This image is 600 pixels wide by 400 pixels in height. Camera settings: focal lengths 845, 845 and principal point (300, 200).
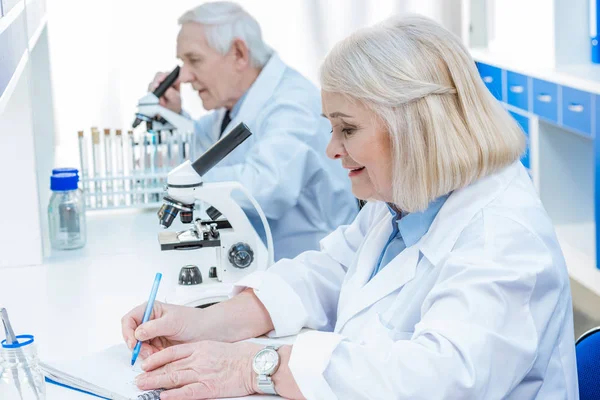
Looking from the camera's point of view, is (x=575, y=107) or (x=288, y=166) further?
(x=575, y=107)

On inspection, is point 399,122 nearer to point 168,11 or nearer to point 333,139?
point 333,139

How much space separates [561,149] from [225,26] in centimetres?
224

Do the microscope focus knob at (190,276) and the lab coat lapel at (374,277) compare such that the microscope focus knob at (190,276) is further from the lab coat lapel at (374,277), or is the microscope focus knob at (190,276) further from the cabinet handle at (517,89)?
the cabinet handle at (517,89)

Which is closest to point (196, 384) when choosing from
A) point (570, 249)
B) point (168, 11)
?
point (570, 249)

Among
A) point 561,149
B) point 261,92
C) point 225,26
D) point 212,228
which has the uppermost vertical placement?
point 225,26

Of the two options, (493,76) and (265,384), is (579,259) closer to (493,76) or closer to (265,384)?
(493,76)

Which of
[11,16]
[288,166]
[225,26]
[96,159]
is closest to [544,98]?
[225,26]

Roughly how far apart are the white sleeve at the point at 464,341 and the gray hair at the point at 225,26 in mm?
1738

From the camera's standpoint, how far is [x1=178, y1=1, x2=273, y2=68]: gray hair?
9.43 feet

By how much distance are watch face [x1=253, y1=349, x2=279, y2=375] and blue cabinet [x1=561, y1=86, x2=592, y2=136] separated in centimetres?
274

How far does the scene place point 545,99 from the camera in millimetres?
4199

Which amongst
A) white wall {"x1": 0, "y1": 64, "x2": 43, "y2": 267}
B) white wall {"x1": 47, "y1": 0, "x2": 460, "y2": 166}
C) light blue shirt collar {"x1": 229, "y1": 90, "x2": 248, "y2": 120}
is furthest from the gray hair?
white wall {"x1": 47, "y1": 0, "x2": 460, "y2": 166}

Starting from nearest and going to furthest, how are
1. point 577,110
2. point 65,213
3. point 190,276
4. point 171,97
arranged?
1. point 190,276
2. point 65,213
3. point 171,97
4. point 577,110

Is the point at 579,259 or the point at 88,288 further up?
the point at 88,288
